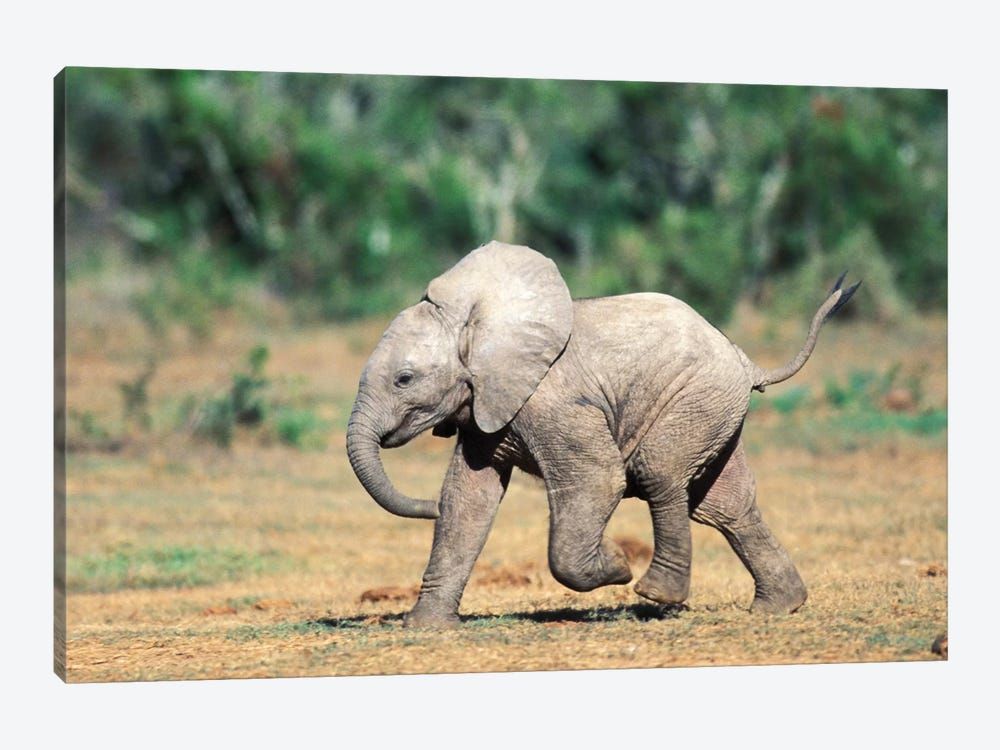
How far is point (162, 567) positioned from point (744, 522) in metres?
6.65

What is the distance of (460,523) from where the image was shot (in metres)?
12.3

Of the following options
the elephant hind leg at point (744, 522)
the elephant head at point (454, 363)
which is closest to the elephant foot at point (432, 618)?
the elephant head at point (454, 363)

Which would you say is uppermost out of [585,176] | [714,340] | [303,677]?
[585,176]

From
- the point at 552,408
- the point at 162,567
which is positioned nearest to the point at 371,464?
the point at 552,408

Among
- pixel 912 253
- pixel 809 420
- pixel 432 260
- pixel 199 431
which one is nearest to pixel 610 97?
pixel 432 260

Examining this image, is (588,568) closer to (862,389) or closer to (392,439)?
(392,439)

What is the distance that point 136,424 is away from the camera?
871 inches

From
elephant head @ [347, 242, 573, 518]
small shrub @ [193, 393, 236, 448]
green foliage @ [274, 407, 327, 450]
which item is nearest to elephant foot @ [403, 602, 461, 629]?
elephant head @ [347, 242, 573, 518]

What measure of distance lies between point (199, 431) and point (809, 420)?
23.7 ft

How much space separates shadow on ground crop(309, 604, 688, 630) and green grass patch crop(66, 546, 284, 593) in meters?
4.13

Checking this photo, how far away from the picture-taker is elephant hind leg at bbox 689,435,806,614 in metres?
13.0

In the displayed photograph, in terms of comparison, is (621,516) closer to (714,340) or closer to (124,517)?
(124,517)

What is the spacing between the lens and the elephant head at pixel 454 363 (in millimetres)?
11852

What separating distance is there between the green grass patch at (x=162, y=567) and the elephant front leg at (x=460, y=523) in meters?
A: 5.16
